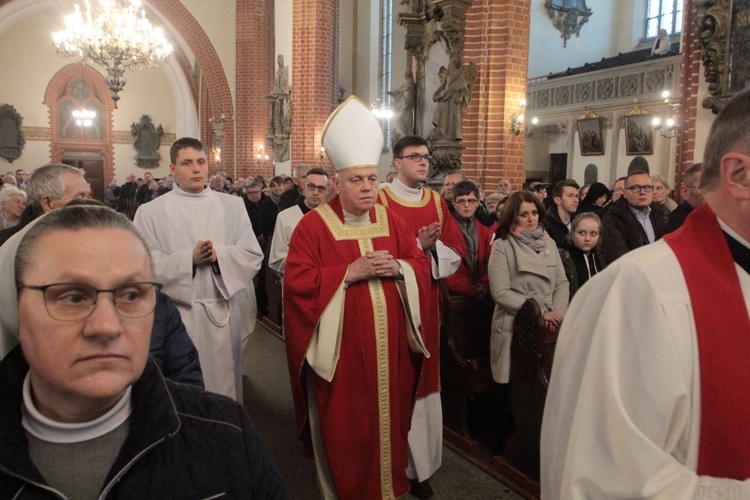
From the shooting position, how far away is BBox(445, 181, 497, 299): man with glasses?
433cm

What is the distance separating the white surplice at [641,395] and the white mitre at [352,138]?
77.4 inches

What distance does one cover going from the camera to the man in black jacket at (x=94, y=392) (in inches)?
43.8

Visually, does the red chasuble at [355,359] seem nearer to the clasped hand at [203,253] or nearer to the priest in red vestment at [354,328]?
the priest in red vestment at [354,328]

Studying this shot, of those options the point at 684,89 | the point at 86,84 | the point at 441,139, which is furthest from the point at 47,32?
the point at 684,89

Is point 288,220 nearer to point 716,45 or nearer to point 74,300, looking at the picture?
point 74,300

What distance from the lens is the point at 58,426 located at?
1.18 meters

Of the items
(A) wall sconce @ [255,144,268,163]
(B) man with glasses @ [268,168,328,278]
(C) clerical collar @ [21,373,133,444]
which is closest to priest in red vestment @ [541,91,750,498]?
(C) clerical collar @ [21,373,133,444]

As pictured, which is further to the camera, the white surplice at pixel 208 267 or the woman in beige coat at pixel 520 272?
the woman in beige coat at pixel 520 272

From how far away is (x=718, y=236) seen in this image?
1.30m

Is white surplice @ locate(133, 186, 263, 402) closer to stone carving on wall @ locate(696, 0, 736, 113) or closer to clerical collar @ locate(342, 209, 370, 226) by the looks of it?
clerical collar @ locate(342, 209, 370, 226)

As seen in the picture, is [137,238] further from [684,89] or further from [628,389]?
[684,89]

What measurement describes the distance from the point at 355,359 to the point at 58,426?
1.89m

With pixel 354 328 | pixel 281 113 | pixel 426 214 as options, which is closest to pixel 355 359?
pixel 354 328

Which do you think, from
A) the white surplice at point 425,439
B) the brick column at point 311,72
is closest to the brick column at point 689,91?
the white surplice at point 425,439
